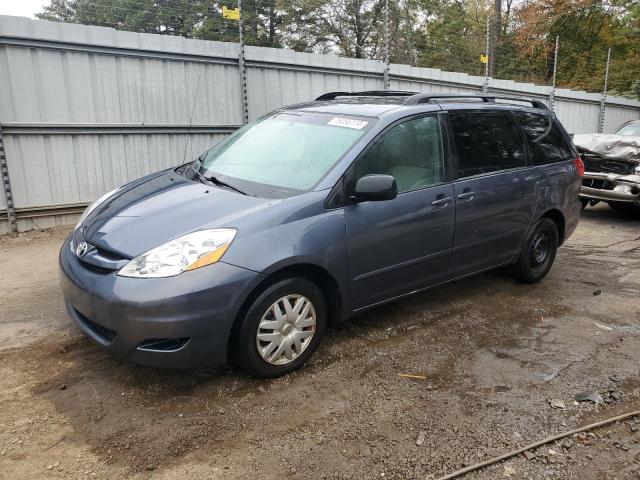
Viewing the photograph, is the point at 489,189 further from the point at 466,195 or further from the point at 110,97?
the point at 110,97

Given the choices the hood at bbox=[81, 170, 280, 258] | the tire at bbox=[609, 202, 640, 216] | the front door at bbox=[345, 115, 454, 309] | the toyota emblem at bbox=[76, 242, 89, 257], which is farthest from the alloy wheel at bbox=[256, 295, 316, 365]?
the tire at bbox=[609, 202, 640, 216]

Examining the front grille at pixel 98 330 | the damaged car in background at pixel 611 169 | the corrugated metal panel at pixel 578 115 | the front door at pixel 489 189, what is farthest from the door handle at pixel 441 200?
the corrugated metal panel at pixel 578 115

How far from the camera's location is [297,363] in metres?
3.36

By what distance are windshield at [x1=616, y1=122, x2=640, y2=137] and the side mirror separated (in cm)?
857

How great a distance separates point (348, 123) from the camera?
12.6 ft

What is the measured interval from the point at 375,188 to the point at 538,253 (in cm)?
269

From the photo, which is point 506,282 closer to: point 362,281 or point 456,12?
point 362,281

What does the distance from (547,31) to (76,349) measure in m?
24.9

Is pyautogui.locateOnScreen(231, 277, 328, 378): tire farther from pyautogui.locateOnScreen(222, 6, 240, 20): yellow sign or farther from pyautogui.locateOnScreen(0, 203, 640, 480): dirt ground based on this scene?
pyautogui.locateOnScreen(222, 6, 240, 20): yellow sign

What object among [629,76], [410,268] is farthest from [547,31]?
[410,268]

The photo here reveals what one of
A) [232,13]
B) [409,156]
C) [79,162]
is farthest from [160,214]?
[232,13]

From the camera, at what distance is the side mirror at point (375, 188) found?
3385mm

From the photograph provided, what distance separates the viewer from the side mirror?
3.38 m

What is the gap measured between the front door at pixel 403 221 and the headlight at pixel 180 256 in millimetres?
924
